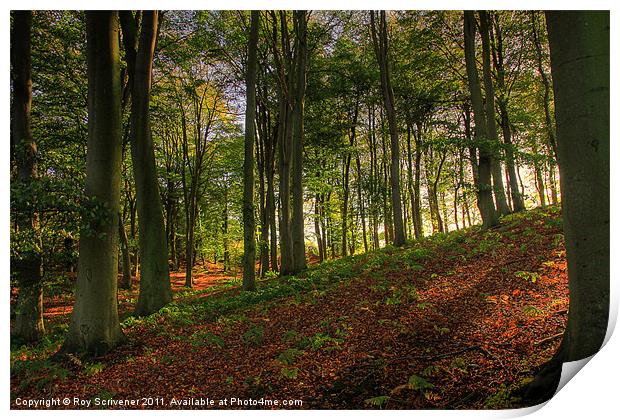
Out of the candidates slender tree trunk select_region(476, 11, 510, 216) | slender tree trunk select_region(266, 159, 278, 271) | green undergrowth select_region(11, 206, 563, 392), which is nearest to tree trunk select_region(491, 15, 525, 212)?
slender tree trunk select_region(476, 11, 510, 216)

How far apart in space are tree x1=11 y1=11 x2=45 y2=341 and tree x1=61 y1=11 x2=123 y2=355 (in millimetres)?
652

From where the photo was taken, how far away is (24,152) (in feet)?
14.4

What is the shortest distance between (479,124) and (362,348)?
592 centimetres

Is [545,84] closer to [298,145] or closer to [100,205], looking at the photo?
[298,145]

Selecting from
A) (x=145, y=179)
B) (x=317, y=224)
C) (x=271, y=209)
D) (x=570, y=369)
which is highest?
(x=145, y=179)

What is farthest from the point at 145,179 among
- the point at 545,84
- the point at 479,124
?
the point at 545,84

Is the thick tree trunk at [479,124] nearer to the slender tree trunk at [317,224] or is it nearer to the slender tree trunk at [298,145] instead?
the slender tree trunk at [298,145]

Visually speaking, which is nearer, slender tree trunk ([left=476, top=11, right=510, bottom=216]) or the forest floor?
the forest floor

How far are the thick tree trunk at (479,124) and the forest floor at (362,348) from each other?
4.95ft

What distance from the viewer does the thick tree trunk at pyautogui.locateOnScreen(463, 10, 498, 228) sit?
6668 millimetres

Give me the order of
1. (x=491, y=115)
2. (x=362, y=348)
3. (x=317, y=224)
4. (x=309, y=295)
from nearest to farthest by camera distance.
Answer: (x=362, y=348)
(x=309, y=295)
(x=491, y=115)
(x=317, y=224)

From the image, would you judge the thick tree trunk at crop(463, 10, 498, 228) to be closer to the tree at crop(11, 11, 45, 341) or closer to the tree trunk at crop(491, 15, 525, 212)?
the tree trunk at crop(491, 15, 525, 212)
